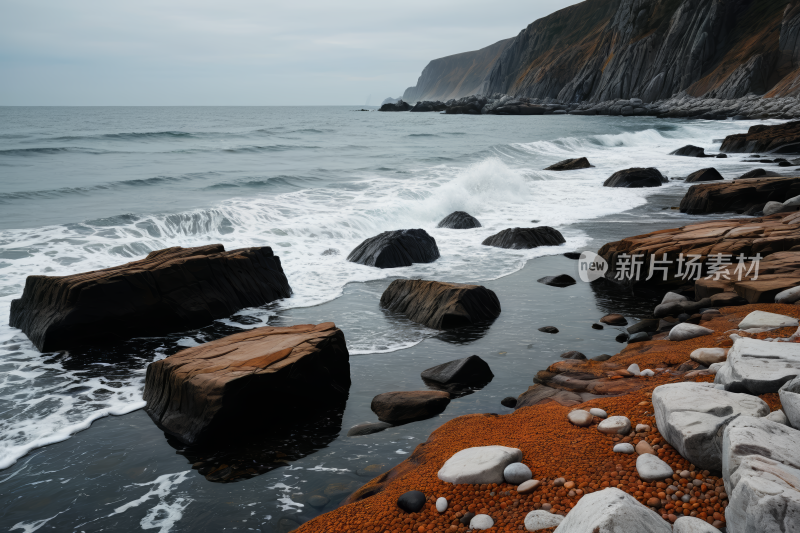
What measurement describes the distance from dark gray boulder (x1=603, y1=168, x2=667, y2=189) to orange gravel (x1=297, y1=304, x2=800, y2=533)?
1686 centimetres

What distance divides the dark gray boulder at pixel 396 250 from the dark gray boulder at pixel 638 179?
1168cm

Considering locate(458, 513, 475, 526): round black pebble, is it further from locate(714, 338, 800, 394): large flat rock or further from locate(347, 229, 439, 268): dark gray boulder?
locate(347, 229, 439, 268): dark gray boulder

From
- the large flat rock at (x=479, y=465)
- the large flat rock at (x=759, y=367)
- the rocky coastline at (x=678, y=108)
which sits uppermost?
the rocky coastline at (x=678, y=108)

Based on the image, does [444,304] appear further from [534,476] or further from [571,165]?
[571,165]

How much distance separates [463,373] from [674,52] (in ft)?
265

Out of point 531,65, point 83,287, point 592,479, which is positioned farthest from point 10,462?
point 531,65

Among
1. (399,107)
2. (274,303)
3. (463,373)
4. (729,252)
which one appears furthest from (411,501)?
(399,107)

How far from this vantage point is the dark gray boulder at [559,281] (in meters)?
9.28

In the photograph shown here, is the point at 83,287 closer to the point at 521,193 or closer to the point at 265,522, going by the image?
the point at 265,522

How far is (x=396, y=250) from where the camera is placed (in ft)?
35.6

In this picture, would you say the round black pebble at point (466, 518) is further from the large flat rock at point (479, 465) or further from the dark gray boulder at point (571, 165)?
the dark gray boulder at point (571, 165)

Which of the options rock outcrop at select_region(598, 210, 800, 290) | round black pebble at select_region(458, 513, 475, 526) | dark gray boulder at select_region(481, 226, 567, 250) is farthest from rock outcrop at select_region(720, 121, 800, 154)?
round black pebble at select_region(458, 513, 475, 526)

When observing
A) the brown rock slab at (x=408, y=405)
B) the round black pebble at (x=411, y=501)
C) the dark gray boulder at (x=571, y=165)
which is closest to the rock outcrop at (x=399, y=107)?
the dark gray boulder at (x=571, y=165)

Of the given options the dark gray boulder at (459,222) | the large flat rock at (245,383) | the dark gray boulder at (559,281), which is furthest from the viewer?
the dark gray boulder at (459,222)
